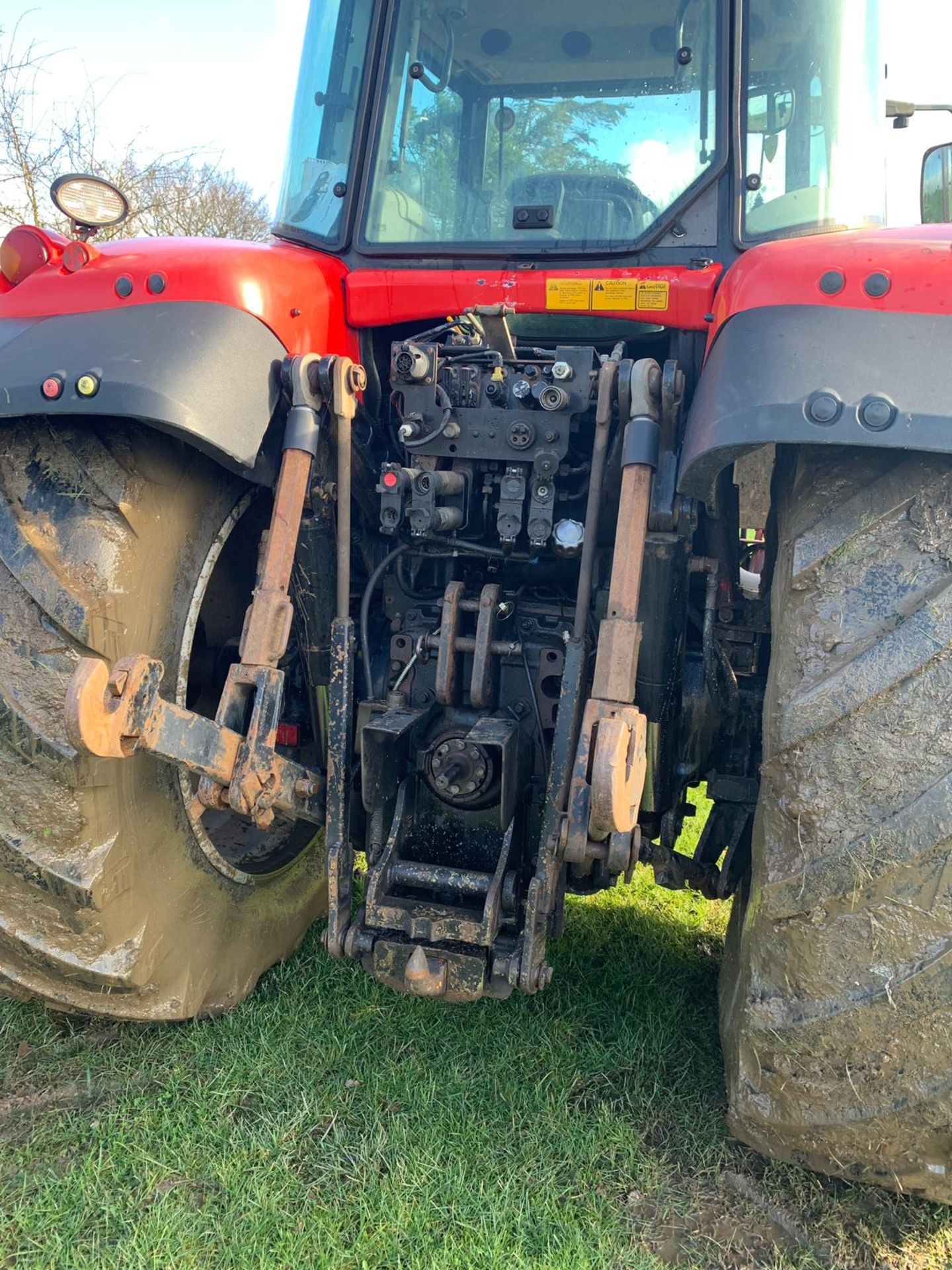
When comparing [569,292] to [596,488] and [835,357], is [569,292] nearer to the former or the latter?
[596,488]

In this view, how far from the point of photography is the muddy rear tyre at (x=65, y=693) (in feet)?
6.23

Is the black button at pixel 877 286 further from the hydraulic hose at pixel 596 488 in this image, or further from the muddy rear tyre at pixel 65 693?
the muddy rear tyre at pixel 65 693

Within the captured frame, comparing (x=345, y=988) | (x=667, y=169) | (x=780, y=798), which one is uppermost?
(x=667, y=169)

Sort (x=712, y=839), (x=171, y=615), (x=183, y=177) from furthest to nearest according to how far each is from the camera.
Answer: (x=183, y=177) → (x=712, y=839) → (x=171, y=615)

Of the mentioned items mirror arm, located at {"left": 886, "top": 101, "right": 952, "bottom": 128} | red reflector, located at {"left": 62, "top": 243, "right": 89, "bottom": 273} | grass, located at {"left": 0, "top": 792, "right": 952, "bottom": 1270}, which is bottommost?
grass, located at {"left": 0, "top": 792, "right": 952, "bottom": 1270}

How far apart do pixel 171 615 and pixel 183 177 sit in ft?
36.6

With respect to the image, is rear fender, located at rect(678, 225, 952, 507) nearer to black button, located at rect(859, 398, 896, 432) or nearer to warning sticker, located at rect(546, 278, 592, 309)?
black button, located at rect(859, 398, 896, 432)

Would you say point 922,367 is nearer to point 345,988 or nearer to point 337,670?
point 337,670

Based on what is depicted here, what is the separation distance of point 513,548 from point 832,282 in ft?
3.00

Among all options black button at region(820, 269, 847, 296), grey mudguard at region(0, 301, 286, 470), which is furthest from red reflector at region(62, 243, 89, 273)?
black button at region(820, 269, 847, 296)

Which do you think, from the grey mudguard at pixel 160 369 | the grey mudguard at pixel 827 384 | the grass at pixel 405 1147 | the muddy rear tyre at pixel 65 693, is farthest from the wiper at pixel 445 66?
the grass at pixel 405 1147

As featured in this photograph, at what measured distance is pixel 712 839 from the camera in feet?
7.98

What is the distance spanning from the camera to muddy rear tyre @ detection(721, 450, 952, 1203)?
5.12 feet

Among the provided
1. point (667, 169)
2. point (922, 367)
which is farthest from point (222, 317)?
point (922, 367)
